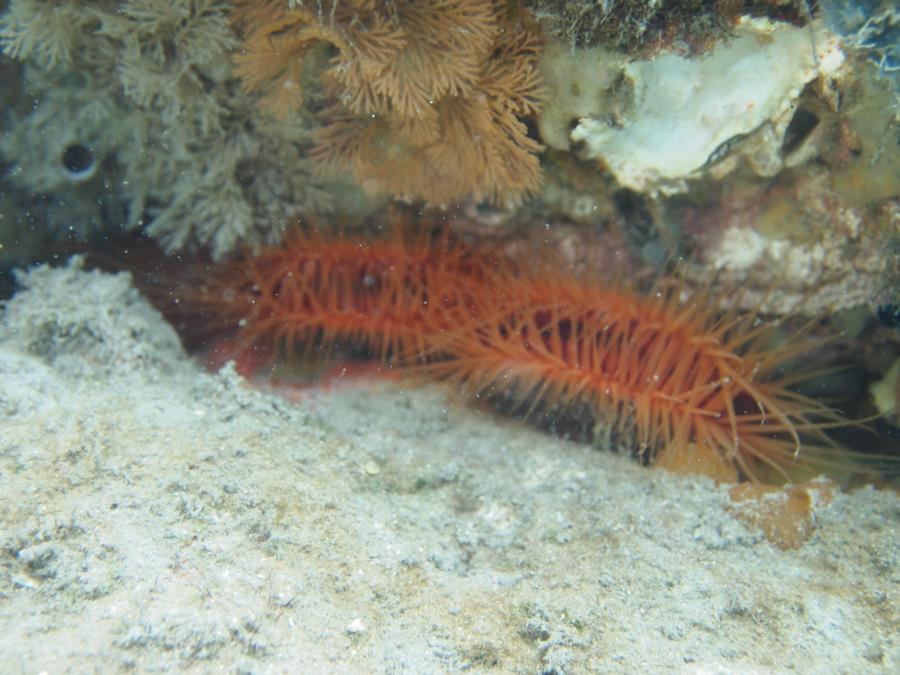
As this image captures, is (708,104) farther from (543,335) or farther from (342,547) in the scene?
(342,547)

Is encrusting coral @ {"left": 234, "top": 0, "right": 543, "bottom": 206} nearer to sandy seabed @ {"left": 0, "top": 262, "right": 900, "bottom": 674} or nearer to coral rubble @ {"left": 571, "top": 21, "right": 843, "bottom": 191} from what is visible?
coral rubble @ {"left": 571, "top": 21, "right": 843, "bottom": 191}

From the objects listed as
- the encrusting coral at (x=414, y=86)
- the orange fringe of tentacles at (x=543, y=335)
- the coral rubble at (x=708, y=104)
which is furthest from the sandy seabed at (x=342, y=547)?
the coral rubble at (x=708, y=104)

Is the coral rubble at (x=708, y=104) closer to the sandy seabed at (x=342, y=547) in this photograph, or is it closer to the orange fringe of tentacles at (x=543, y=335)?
the orange fringe of tentacles at (x=543, y=335)

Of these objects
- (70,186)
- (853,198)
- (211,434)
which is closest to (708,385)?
(853,198)

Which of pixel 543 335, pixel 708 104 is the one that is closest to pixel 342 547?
pixel 543 335

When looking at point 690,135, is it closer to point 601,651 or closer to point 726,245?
point 726,245
